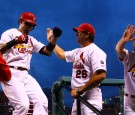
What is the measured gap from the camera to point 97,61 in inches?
163

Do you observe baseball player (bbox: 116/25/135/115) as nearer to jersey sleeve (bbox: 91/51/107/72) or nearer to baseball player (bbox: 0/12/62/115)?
jersey sleeve (bbox: 91/51/107/72)

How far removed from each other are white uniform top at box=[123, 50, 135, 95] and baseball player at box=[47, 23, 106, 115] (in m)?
0.32

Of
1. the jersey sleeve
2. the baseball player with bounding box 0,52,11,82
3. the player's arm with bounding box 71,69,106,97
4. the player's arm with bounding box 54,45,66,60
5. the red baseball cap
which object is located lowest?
the player's arm with bounding box 71,69,106,97

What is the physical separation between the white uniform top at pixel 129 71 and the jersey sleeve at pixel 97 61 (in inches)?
12.9

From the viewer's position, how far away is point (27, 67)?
5133 millimetres

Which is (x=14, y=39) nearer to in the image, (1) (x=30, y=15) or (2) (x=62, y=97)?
(1) (x=30, y=15)

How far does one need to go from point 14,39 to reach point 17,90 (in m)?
0.75

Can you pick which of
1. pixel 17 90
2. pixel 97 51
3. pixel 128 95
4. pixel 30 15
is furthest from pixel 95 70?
pixel 30 15

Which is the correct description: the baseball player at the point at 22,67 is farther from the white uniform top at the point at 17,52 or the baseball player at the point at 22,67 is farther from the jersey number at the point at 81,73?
the jersey number at the point at 81,73

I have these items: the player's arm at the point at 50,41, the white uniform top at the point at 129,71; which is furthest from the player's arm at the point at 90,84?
the player's arm at the point at 50,41

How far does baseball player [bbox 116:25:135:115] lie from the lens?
14.0ft

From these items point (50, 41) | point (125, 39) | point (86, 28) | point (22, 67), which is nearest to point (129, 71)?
point (125, 39)

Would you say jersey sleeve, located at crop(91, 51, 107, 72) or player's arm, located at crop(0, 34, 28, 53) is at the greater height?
player's arm, located at crop(0, 34, 28, 53)

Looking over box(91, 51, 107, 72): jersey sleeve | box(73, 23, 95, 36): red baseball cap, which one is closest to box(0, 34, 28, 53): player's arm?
box(73, 23, 95, 36): red baseball cap
